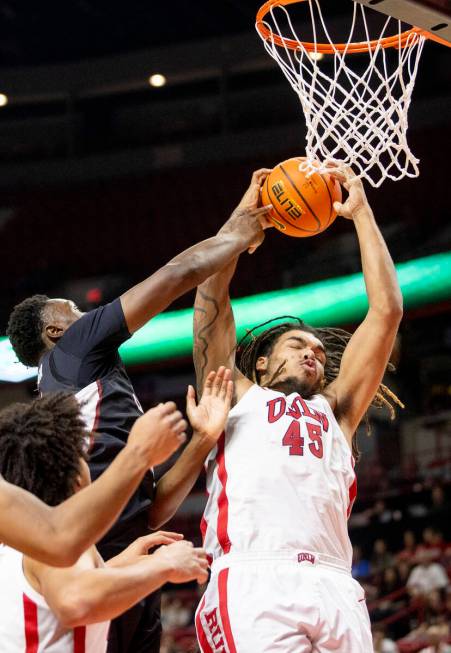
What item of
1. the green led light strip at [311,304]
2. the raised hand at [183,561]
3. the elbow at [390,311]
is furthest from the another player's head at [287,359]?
the green led light strip at [311,304]

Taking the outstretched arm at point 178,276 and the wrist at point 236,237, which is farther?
the wrist at point 236,237

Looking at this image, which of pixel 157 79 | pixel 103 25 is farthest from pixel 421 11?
pixel 103 25

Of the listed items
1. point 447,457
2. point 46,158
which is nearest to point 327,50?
point 447,457

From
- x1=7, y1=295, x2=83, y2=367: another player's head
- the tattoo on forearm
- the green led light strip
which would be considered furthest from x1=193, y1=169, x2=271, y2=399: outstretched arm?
the green led light strip

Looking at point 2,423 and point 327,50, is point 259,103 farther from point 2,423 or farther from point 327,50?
point 2,423

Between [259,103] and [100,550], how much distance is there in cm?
1380

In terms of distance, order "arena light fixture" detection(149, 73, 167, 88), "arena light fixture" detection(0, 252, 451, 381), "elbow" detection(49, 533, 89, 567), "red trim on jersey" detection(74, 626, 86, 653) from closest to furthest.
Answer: "elbow" detection(49, 533, 89, 567), "red trim on jersey" detection(74, 626, 86, 653), "arena light fixture" detection(0, 252, 451, 381), "arena light fixture" detection(149, 73, 167, 88)

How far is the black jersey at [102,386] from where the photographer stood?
3527 millimetres

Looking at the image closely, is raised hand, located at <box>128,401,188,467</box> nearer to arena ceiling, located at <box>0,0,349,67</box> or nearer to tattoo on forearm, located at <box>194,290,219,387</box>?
tattoo on forearm, located at <box>194,290,219,387</box>

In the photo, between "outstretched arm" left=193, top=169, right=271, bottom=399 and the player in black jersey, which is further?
"outstretched arm" left=193, top=169, right=271, bottom=399

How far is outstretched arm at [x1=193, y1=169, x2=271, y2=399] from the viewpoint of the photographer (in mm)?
3881

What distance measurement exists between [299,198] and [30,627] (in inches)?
81.8

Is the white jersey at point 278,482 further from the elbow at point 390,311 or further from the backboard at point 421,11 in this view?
the backboard at point 421,11

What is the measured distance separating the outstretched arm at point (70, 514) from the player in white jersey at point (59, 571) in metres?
0.11
